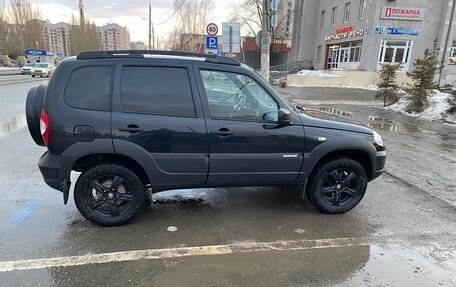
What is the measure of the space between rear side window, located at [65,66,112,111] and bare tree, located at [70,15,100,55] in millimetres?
79328

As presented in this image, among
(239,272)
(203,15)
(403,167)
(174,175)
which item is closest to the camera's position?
(239,272)

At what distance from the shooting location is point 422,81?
12.6 m

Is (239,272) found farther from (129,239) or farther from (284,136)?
(284,136)

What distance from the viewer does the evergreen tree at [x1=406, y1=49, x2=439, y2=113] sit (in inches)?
485

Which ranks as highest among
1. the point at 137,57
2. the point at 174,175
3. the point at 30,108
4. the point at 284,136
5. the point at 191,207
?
the point at 137,57

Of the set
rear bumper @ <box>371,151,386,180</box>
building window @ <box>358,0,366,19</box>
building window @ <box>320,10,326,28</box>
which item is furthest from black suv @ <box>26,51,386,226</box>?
building window @ <box>320,10,326,28</box>

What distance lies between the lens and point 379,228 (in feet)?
12.8

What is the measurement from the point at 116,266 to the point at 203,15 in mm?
31871

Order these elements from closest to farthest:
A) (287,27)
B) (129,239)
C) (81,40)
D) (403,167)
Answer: (129,239)
(403,167)
(287,27)
(81,40)

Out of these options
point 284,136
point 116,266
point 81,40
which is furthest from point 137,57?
point 81,40

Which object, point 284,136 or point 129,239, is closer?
point 129,239

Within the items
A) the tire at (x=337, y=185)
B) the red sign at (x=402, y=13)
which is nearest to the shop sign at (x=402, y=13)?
the red sign at (x=402, y=13)

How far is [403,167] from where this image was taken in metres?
6.30

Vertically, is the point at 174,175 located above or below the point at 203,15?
below
